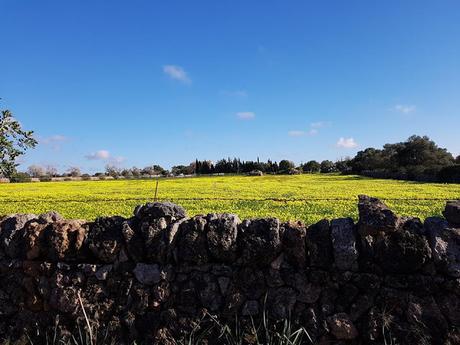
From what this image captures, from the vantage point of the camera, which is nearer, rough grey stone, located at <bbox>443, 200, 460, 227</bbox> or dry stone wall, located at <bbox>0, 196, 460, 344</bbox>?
dry stone wall, located at <bbox>0, 196, 460, 344</bbox>

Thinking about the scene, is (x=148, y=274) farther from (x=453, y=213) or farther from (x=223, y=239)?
(x=453, y=213)

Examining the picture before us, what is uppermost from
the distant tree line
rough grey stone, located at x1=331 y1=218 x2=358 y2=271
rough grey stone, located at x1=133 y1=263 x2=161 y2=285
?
the distant tree line

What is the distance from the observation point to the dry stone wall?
493cm

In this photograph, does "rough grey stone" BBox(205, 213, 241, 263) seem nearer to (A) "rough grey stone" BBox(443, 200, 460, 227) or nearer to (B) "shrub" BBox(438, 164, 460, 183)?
Result: (A) "rough grey stone" BBox(443, 200, 460, 227)

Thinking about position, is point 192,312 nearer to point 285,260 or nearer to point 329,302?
point 285,260

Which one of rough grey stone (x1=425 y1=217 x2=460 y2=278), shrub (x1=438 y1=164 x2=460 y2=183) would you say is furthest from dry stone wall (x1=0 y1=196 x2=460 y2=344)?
shrub (x1=438 y1=164 x2=460 y2=183)

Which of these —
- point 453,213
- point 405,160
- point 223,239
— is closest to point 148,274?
point 223,239

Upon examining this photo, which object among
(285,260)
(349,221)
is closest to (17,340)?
(285,260)

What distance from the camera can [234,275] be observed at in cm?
535

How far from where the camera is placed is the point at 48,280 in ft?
19.1

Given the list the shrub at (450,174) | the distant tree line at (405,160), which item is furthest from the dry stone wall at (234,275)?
the distant tree line at (405,160)

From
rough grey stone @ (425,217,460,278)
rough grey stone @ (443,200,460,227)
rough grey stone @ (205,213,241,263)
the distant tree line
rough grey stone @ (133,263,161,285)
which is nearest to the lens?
rough grey stone @ (425,217,460,278)

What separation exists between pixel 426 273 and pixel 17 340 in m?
4.94

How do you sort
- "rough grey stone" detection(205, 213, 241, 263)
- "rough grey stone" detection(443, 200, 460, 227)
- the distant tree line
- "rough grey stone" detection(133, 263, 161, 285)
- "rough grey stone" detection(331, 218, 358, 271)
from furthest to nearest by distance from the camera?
the distant tree line < "rough grey stone" detection(133, 263, 161, 285) < "rough grey stone" detection(205, 213, 241, 263) < "rough grey stone" detection(443, 200, 460, 227) < "rough grey stone" detection(331, 218, 358, 271)
